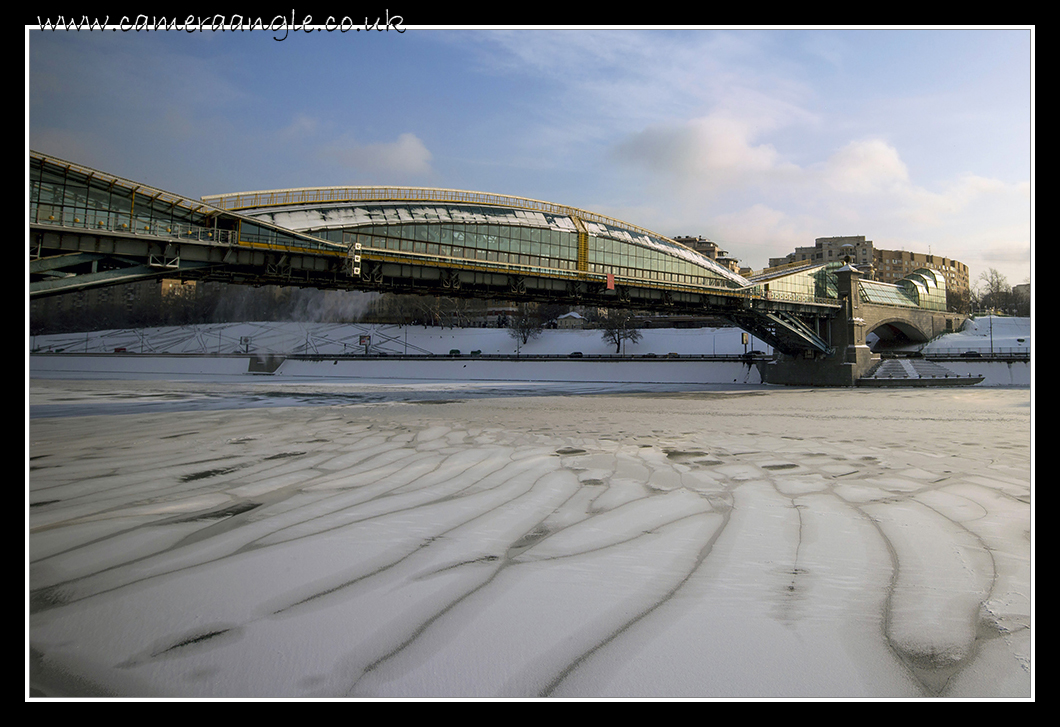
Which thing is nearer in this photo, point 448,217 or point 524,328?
point 448,217

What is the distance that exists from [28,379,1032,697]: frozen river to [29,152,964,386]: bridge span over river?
8781mm

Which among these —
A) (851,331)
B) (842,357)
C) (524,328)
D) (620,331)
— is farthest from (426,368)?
(851,331)

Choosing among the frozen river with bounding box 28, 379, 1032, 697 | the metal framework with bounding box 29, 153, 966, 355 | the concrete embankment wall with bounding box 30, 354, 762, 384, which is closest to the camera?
the frozen river with bounding box 28, 379, 1032, 697

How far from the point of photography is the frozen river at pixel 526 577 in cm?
300

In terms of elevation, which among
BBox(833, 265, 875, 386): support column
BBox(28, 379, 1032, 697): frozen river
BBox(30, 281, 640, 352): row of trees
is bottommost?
BBox(28, 379, 1032, 697): frozen river

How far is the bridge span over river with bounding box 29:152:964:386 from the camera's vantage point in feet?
58.0

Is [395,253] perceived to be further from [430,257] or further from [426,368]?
[426,368]

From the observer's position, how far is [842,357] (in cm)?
5016

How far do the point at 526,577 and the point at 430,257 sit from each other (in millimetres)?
25864

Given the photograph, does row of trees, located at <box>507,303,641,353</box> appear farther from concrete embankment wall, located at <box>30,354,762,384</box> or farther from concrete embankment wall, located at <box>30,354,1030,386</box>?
concrete embankment wall, located at <box>30,354,1030,386</box>

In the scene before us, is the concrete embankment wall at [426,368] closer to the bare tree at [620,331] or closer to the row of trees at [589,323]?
the row of trees at [589,323]

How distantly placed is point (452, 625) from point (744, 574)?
8.24 ft

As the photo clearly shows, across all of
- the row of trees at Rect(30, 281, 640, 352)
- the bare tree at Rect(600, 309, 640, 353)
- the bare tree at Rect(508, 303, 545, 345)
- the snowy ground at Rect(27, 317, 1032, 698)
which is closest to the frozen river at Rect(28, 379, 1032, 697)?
the snowy ground at Rect(27, 317, 1032, 698)
